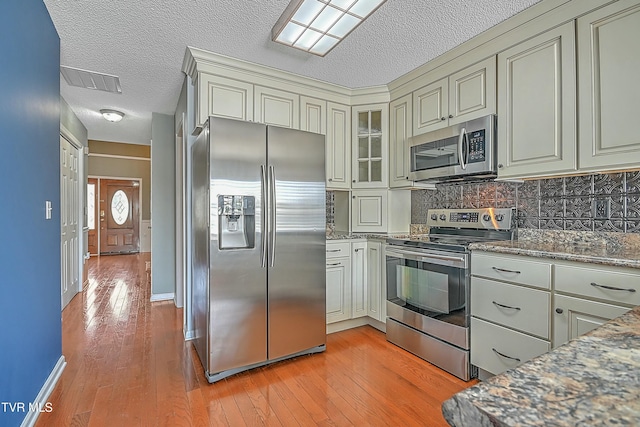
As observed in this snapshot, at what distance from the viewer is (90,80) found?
3.35 m

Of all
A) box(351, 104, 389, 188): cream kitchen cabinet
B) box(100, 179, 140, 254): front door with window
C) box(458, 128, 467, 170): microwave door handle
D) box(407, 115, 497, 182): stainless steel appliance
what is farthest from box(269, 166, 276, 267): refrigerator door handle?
box(100, 179, 140, 254): front door with window

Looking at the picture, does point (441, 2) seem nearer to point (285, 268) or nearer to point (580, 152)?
point (580, 152)

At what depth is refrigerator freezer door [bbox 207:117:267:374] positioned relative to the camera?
224cm

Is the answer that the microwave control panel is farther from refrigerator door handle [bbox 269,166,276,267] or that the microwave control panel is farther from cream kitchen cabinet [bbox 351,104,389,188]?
refrigerator door handle [bbox 269,166,276,267]

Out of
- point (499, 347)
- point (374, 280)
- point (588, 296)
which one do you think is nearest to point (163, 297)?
point (374, 280)

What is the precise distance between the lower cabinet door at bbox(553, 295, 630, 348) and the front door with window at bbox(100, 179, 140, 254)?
9463 millimetres

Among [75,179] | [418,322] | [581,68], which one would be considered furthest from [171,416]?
[75,179]

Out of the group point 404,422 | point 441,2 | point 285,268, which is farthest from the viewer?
point 285,268

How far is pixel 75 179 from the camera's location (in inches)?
188

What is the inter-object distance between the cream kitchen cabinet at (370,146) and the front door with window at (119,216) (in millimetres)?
7484

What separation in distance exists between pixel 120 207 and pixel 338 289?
26.6ft

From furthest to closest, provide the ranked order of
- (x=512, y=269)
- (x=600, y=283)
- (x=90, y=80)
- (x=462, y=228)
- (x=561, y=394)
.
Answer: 1. (x=90, y=80)
2. (x=462, y=228)
3. (x=512, y=269)
4. (x=600, y=283)
5. (x=561, y=394)

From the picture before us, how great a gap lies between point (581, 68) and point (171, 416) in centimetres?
319

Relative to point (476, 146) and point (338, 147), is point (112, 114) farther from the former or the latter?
point (476, 146)
